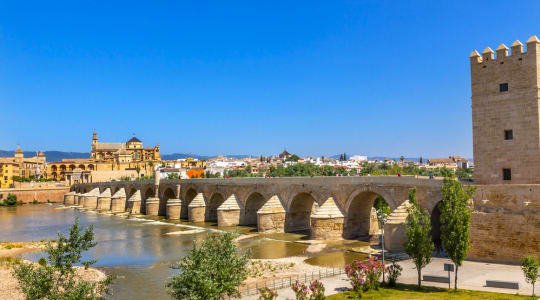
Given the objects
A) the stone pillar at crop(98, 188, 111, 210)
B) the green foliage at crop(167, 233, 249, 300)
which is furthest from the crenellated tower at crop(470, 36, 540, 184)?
the stone pillar at crop(98, 188, 111, 210)

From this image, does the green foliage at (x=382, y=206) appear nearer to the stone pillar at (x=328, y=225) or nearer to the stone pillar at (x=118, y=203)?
the stone pillar at (x=328, y=225)

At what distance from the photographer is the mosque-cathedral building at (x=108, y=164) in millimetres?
102562

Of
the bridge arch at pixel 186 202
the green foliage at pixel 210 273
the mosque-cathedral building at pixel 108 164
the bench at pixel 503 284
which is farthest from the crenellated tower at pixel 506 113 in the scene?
the mosque-cathedral building at pixel 108 164

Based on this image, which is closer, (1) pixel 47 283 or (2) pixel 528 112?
(1) pixel 47 283

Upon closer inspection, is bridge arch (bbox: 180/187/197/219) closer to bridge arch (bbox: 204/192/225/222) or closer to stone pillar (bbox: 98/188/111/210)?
bridge arch (bbox: 204/192/225/222)

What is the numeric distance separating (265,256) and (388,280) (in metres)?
10.1

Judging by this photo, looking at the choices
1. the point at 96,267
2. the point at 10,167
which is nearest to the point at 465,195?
the point at 96,267

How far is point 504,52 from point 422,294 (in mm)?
12905

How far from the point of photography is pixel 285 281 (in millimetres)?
19406

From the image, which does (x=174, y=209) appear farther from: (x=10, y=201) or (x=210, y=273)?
(x=10, y=201)

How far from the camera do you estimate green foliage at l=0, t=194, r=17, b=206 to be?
81.0 metres

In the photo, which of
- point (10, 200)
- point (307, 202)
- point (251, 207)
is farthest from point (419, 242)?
point (10, 200)

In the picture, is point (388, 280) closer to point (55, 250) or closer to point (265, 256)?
point (265, 256)

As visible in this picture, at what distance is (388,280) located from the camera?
1766 centimetres
